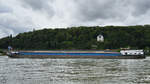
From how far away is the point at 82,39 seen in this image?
130125 millimetres

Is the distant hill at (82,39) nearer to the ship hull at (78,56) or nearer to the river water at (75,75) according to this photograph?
the ship hull at (78,56)

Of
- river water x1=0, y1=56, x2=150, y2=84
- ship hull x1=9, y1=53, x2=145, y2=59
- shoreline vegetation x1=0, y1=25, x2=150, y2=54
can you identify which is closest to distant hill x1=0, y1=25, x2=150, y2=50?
shoreline vegetation x1=0, y1=25, x2=150, y2=54

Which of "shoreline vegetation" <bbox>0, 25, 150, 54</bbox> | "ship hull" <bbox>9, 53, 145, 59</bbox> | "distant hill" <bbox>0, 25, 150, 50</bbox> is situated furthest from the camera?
"distant hill" <bbox>0, 25, 150, 50</bbox>

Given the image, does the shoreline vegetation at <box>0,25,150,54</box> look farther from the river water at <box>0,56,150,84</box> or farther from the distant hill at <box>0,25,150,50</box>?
the river water at <box>0,56,150,84</box>

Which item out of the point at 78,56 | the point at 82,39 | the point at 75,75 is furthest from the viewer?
the point at 82,39

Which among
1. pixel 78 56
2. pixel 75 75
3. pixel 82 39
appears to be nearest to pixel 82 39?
pixel 82 39

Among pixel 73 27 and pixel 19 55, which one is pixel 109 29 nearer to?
pixel 73 27

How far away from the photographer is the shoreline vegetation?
4166 inches

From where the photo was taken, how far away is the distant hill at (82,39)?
107 metres

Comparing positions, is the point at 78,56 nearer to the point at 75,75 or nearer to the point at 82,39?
the point at 75,75

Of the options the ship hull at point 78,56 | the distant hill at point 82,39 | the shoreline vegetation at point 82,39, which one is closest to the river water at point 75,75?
the ship hull at point 78,56

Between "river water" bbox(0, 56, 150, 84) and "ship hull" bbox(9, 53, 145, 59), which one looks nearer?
"river water" bbox(0, 56, 150, 84)

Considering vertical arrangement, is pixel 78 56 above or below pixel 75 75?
above

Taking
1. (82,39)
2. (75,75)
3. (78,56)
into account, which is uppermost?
(82,39)
